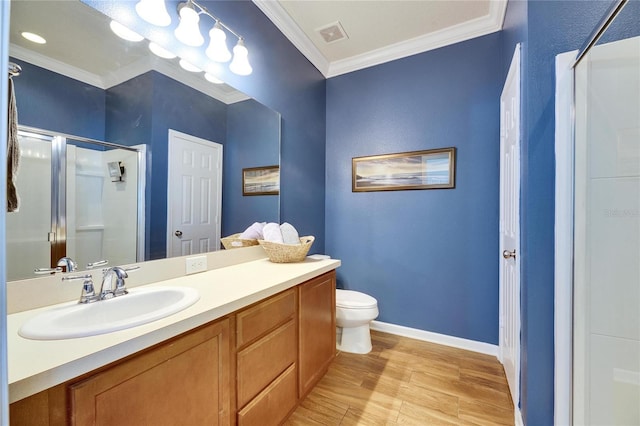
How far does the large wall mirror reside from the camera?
96 cm

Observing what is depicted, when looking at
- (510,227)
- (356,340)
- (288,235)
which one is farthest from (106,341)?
(510,227)

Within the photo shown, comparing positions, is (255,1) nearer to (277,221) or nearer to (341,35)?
(341,35)

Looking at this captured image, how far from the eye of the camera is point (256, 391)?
113 cm

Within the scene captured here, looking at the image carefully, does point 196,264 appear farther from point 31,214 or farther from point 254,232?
point 31,214

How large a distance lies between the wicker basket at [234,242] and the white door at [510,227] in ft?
5.46

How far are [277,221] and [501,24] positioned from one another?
92.9 inches

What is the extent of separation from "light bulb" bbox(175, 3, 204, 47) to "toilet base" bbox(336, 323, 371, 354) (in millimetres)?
2288

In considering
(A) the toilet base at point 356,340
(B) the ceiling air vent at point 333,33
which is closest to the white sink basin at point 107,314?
(A) the toilet base at point 356,340

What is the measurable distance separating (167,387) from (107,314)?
40 cm

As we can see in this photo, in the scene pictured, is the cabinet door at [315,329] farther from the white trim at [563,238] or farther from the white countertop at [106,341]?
the white trim at [563,238]

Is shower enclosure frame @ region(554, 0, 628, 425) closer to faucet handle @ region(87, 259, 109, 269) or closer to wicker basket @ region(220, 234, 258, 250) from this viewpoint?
wicker basket @ region(220, 234, 258, 250)

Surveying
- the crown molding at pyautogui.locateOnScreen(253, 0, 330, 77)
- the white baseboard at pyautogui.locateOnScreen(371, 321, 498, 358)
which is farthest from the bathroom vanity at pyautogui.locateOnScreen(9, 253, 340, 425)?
the crown molding at pyautogui.locateOnScreen(253, 0, 330, 77)

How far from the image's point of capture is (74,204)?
41.3 inches

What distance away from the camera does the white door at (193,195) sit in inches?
55.6
